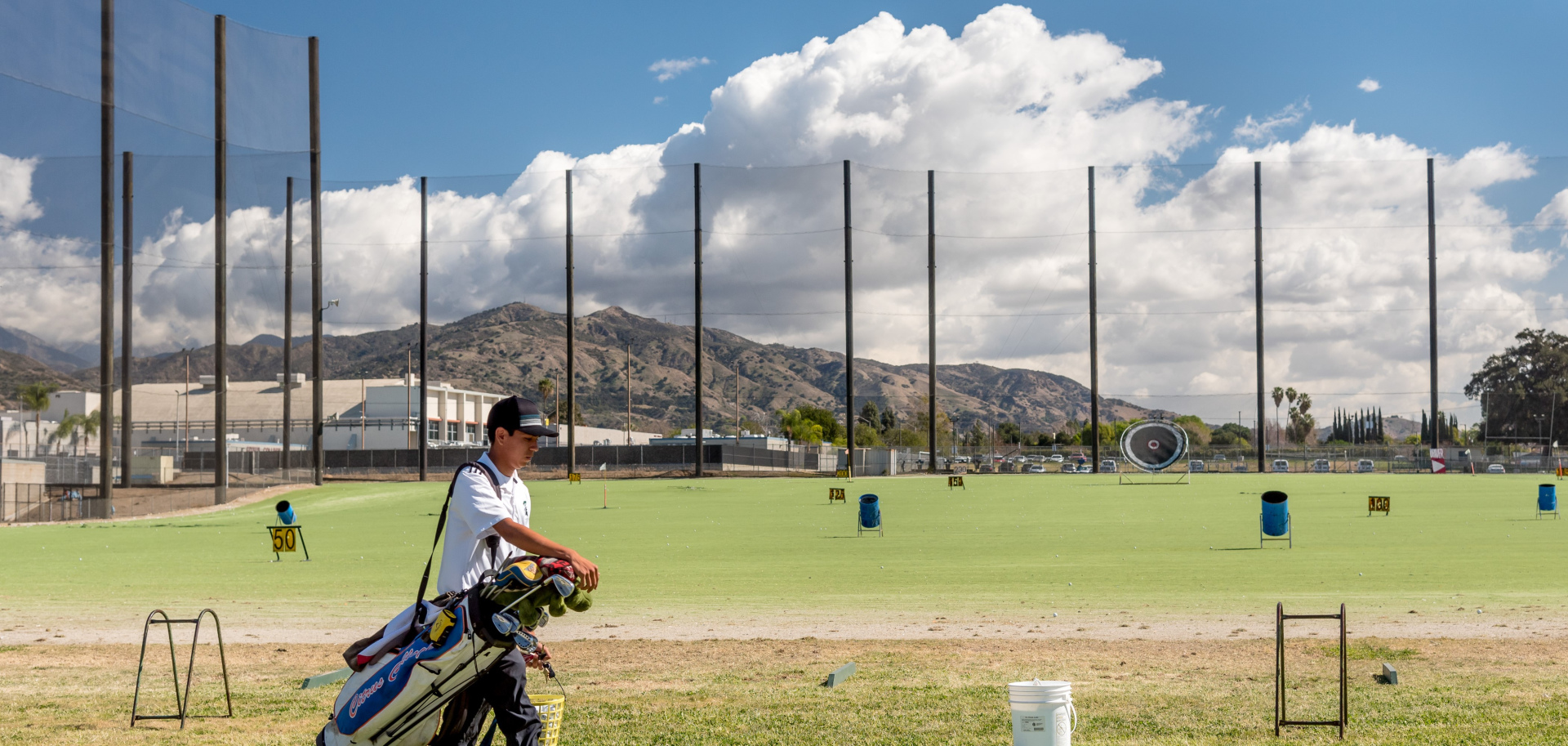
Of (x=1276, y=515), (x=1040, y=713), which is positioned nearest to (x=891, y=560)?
(x=1276, y=515)

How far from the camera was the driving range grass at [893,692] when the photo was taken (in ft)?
23.5

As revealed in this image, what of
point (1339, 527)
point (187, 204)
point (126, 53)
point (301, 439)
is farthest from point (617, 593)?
point (301, 439)

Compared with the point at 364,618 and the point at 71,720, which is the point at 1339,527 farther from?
the point at 71,720

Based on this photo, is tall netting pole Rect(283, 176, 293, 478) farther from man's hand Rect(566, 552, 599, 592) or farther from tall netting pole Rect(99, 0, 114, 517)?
man's hand Rect(566, 552, 599, 592)

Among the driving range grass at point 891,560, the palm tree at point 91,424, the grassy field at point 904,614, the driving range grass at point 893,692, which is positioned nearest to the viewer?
the driving range grass at point 893,692

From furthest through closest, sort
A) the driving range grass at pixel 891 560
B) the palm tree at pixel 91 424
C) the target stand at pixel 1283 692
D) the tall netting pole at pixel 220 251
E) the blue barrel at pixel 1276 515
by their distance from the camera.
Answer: the palm tree at pixel 91 424, the tall netting pole at pixel 220 251, the blue barrel at pixel 1276 515, the driving range grass at pixel 891 560, the target stand at pixel 1283 692

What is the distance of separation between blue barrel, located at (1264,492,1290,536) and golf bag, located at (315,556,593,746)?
19634 mm

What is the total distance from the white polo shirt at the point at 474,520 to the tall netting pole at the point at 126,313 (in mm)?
42368

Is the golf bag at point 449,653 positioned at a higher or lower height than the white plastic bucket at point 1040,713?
higher

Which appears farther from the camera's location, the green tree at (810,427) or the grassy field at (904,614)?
the green tree at (810,427)

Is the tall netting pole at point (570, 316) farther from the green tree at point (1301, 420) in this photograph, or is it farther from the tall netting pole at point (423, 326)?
the green tree at point (1301, 420)

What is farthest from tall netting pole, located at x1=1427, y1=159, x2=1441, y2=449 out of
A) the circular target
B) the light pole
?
the light pole

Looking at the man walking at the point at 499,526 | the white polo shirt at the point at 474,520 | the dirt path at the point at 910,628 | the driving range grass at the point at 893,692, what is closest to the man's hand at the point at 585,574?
the man walking at the point at 499,526

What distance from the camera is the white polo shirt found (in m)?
4.84
